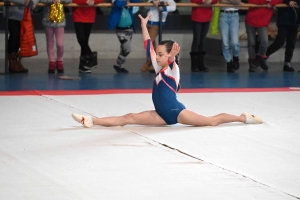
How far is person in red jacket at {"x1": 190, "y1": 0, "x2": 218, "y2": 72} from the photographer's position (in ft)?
37.4

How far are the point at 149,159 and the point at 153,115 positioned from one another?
134 cm

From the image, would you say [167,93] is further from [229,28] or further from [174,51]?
[229,28]

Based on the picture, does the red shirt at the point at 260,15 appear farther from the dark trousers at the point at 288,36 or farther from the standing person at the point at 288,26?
the dark trousers at the point at 288,36

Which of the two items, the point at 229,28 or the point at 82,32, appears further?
the point at 229,28

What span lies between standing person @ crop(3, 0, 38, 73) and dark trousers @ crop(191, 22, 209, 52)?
2.79 meters

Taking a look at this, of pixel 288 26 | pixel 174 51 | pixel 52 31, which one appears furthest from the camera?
pixel 288 26

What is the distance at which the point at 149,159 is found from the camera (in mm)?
5305

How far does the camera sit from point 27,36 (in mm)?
10547

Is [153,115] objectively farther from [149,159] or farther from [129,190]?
[129,190]

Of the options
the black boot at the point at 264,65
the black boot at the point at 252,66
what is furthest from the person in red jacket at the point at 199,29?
the black boot at the point at 264,65

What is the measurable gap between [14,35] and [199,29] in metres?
3.14

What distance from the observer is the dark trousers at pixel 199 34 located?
452 inches

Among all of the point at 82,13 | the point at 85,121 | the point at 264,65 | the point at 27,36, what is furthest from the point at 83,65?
the point at 85,121

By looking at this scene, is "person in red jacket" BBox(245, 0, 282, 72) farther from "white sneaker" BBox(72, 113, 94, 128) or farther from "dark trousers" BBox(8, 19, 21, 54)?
"white sneaker" BBox(72, 113, 94, 128)
